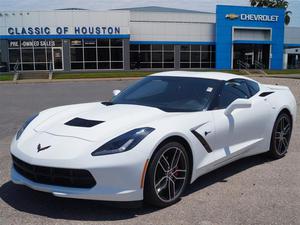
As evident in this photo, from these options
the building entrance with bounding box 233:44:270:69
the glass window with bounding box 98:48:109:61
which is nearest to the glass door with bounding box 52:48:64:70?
the glass window with bounding box 98:48:109:61

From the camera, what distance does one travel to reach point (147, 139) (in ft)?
13.5

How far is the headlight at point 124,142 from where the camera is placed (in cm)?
401

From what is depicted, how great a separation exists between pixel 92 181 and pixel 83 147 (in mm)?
352

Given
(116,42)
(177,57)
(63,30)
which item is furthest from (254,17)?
(63,30)

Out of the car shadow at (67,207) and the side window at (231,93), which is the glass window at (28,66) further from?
the car shadow at (67,207)

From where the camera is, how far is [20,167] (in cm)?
431

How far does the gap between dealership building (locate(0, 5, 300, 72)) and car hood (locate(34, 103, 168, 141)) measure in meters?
38.4

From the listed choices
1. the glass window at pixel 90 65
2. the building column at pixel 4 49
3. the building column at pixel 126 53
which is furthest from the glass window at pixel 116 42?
the building column at pixel 4 49

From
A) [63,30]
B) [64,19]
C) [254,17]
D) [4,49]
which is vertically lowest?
[4,49]

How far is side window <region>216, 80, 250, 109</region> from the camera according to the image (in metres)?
5.39

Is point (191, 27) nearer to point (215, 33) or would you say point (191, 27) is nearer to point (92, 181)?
point (215, 33)

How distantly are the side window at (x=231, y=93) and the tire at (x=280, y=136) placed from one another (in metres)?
0.75

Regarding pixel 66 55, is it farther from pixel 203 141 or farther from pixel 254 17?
pixel 203 141

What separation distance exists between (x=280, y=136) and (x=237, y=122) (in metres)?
1.38
